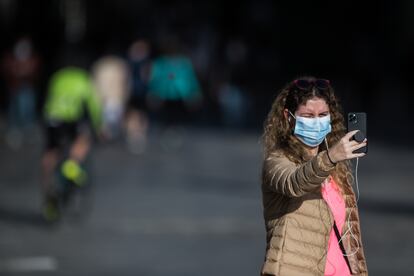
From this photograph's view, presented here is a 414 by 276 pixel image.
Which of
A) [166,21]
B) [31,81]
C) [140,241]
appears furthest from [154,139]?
[166,21]

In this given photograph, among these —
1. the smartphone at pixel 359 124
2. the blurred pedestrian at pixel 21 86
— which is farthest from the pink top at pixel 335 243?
the blurred pedestrian at pixel 21 86

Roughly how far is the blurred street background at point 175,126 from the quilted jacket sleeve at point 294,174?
5.32 m

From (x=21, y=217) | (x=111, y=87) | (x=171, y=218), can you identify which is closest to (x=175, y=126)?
(x=111, y=87)

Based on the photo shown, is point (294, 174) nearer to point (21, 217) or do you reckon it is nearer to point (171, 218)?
point (171, 218)

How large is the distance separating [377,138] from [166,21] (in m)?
19.5

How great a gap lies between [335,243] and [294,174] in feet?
1.27

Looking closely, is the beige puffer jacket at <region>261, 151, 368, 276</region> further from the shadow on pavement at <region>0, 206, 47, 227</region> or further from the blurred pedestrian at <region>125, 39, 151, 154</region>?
the blurred pedestrian at <region>125, 39, 151, 154</region>

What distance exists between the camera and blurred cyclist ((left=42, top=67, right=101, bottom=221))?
14.4m

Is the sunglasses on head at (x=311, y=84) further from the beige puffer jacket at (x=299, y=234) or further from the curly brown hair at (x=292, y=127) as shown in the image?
the beige puffer jacket at (x=299, y=234)

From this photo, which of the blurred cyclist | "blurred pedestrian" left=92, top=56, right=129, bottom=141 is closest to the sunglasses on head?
the blurred cyclist

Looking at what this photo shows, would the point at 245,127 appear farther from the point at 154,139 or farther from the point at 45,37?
the point at 45,37

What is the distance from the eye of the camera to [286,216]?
5488 millimetres

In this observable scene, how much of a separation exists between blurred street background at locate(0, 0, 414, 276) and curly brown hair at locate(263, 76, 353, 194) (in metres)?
5.18

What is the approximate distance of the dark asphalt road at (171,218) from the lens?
11547 mm
